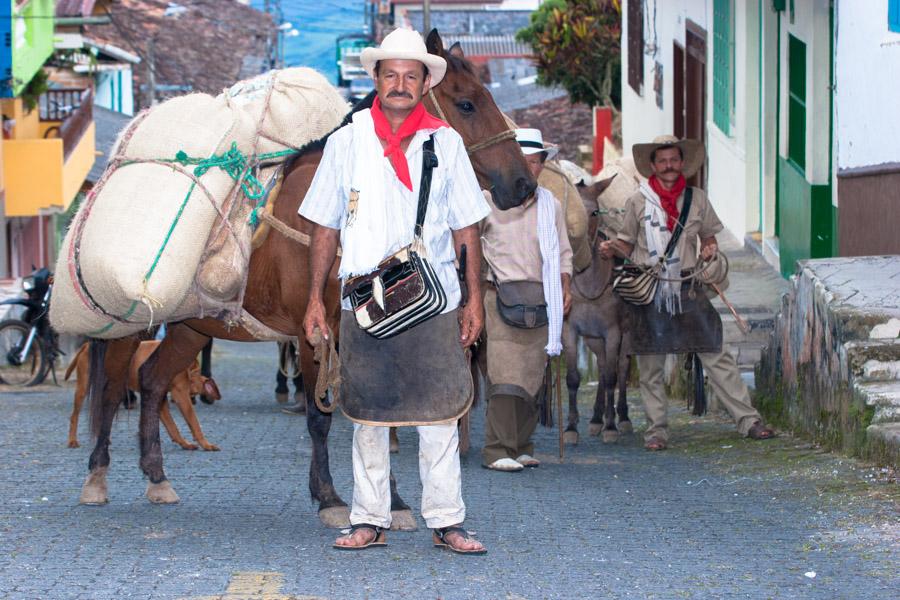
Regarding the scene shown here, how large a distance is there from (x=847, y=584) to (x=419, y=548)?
5.98 ft

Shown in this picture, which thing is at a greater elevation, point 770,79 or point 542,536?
point 770,79

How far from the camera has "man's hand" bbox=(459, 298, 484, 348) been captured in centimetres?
643

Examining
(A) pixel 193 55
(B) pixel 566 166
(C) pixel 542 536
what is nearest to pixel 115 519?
(C) pixel 542 536

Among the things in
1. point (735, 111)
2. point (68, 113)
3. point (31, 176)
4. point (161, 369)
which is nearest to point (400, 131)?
point (161, 369)

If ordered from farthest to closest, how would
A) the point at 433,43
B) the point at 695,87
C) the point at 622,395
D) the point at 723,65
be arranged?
1. the point at 695,87
2. the point at 723,65
3. the point at 622,395
4. the point at 433,43

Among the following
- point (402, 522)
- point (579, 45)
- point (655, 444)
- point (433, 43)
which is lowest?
point (655, 444)

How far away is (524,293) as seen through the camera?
31.0ft

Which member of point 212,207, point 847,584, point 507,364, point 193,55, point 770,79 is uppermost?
point 193,55

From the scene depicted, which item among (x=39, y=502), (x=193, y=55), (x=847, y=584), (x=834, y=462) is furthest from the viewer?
(x=193, y=55)

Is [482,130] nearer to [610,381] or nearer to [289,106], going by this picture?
[289,106]

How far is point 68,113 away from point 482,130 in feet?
91.3

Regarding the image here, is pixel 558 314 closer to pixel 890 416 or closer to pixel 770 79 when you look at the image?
pixel 890 416

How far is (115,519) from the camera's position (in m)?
→ 7.36

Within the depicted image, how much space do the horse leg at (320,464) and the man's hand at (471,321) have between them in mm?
960
